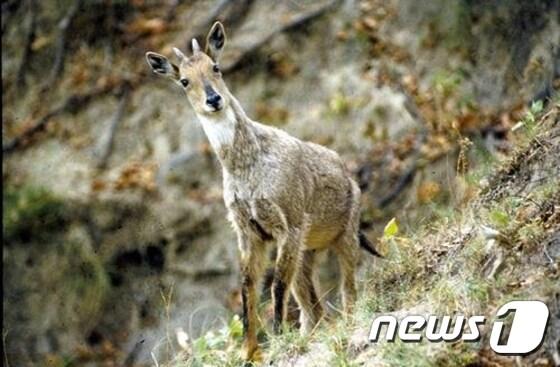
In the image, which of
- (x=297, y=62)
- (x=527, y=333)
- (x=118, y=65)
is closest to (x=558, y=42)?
(x=297, y=62)

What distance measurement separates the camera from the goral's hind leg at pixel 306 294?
985cm

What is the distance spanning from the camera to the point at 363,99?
15414 millimetres

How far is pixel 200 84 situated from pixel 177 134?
23.9 feet

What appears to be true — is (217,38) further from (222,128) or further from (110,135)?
(110,135)

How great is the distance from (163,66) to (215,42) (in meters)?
0.41

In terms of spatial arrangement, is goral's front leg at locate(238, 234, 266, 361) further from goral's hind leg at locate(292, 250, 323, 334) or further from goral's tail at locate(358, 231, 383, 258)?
goral's tail at locate(358, 231, 383, 258)

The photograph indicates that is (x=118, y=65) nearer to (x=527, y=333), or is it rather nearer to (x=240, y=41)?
(x=240, y=41)

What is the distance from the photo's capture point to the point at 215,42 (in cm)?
948

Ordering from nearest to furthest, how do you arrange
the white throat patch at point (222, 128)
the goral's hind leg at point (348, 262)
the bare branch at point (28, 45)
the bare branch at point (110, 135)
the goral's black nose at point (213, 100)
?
the goral's black nose at point (213, 100), the white throat patch at point (222, 128), the goral's hind leg at point (348, 262), the bare branch at point (110, 135), the bare branch at point (28, 45)

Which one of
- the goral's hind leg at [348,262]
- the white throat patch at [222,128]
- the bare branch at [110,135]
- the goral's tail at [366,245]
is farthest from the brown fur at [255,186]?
the bare branch at [110,135]

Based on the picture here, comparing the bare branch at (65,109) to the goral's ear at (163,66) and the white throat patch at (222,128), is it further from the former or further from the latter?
the white throat patch at (222,128)

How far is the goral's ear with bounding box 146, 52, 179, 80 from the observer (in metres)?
9.42

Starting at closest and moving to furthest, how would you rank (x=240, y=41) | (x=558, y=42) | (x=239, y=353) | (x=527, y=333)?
(x=527, y=333), (x=239, y=353), (x=558, y=42), (x=240, y=41)

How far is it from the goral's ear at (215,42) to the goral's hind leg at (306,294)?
164cm
